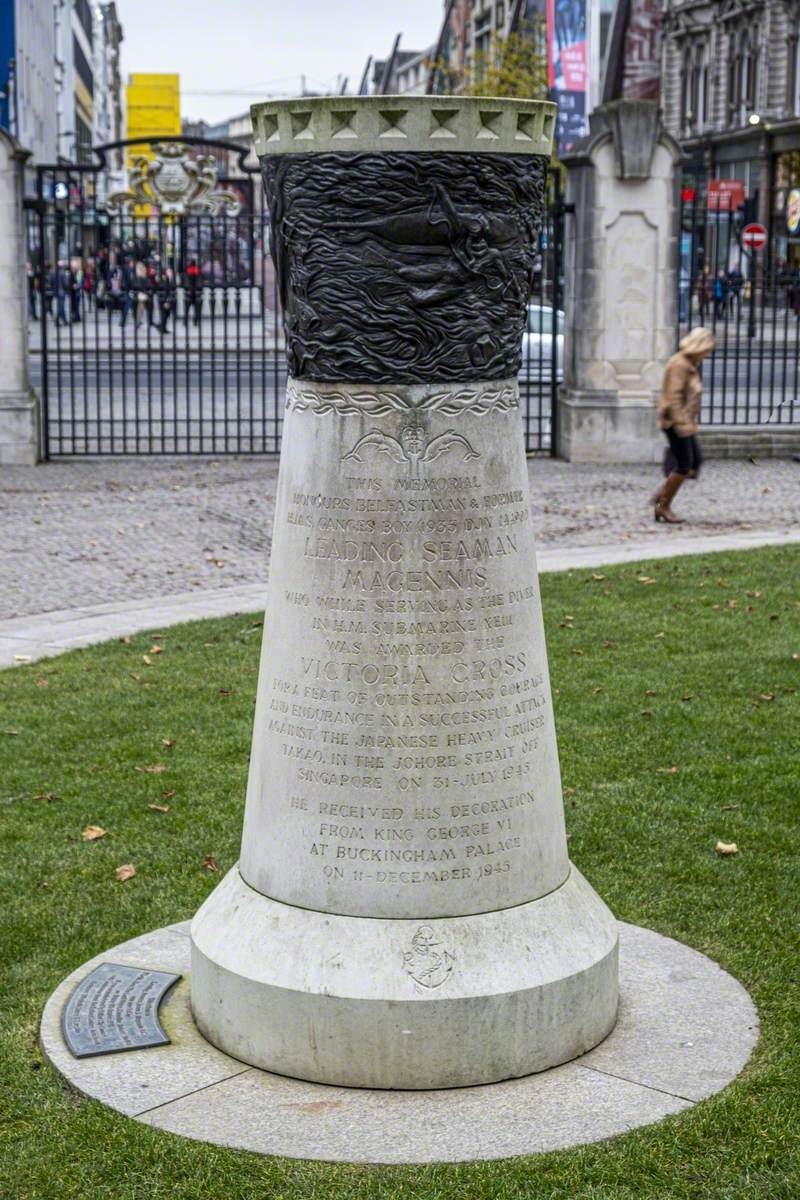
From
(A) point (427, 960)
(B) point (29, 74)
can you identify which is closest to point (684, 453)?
(A) point (427, 960)

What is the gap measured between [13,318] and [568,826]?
1280cm

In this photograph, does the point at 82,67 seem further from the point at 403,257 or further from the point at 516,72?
the point at 403,257

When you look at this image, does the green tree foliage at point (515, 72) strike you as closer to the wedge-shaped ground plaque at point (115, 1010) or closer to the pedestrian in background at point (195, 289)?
the pedestrian in background at point (195, 289)

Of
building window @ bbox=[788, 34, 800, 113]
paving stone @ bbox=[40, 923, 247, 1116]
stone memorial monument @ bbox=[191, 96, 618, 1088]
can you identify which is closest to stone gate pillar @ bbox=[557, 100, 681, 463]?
stone memorial monument @ bbox=[191, 96, 618, 1088]

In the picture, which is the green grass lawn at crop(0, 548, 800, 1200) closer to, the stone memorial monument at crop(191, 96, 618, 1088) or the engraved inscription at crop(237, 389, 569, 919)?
the stone memorial monument at crop(191, 96, 618, 1088)

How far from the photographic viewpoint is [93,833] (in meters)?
6.65

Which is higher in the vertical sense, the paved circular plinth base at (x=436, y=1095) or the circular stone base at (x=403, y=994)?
the circular stone base at (x=403, y=994)

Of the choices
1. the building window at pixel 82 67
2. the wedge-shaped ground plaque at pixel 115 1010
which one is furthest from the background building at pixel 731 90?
the building window at pixel 82 67

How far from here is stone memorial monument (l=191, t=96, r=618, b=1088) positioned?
4414 mm

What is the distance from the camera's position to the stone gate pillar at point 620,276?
18.0 meters

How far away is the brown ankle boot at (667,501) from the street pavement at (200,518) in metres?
0.19

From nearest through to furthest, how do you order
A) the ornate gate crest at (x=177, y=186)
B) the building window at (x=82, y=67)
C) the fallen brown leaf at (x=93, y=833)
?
the fallen brown leaf at (x=93, y=833), the ornate gate crest at (x=177, y=186), the building window at (x=82, y=67)

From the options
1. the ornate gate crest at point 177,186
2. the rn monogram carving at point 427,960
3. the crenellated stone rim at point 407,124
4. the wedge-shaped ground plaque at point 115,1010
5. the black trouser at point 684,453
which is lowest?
the wedge-shaped ground plaque at point 115,1010

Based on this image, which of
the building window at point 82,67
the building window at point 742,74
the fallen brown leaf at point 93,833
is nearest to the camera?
the fallen brown leaf at point 93,833
